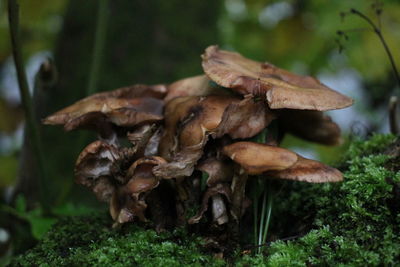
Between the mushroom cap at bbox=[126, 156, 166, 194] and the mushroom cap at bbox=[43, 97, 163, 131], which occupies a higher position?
the mushroom cap at bbox=[43, 97, 163, 131]

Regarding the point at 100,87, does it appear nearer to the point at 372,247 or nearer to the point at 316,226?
the point at 316,226

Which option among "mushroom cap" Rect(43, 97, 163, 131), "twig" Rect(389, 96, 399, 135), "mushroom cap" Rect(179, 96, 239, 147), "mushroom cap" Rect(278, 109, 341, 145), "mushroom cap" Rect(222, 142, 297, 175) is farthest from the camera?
"twig" Rect(389, 96, 399, 135)

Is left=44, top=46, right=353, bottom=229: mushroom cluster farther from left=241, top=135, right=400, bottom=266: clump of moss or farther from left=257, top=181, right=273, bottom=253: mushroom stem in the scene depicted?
left=241, top=135, right=400, bottom=266: clump of moss

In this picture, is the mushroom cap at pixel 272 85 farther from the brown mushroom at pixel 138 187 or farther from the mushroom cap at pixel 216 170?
the brown mushroom at pixel 138 187

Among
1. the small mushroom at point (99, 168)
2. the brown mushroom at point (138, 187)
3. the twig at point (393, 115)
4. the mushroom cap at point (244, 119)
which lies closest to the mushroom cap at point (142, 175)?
the brown mushroom at point (138, 187)

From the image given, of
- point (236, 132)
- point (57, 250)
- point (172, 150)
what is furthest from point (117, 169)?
point (236, 132)

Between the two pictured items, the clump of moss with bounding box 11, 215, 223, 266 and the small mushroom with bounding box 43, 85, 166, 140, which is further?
the small mushroom with bounding box 43, 85, 166, 140

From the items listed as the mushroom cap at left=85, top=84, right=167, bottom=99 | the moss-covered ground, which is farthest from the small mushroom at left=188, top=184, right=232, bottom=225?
the mushroom cap at left=85, top=84, right=167, bottom=99

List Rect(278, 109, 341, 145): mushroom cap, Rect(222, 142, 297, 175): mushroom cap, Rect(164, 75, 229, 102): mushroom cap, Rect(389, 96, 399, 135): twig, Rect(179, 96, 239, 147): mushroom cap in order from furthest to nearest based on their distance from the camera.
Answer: Rect(389, 96, 399, 135): twig
Rect(278, 109, 341, 145): mushroom cap
Rect(164, 75, 229, 102): mushroom cap
Rect(179, 96, 239, 147): mushroom cap
Rect(222, 142, 297, 175): mushroom cap
